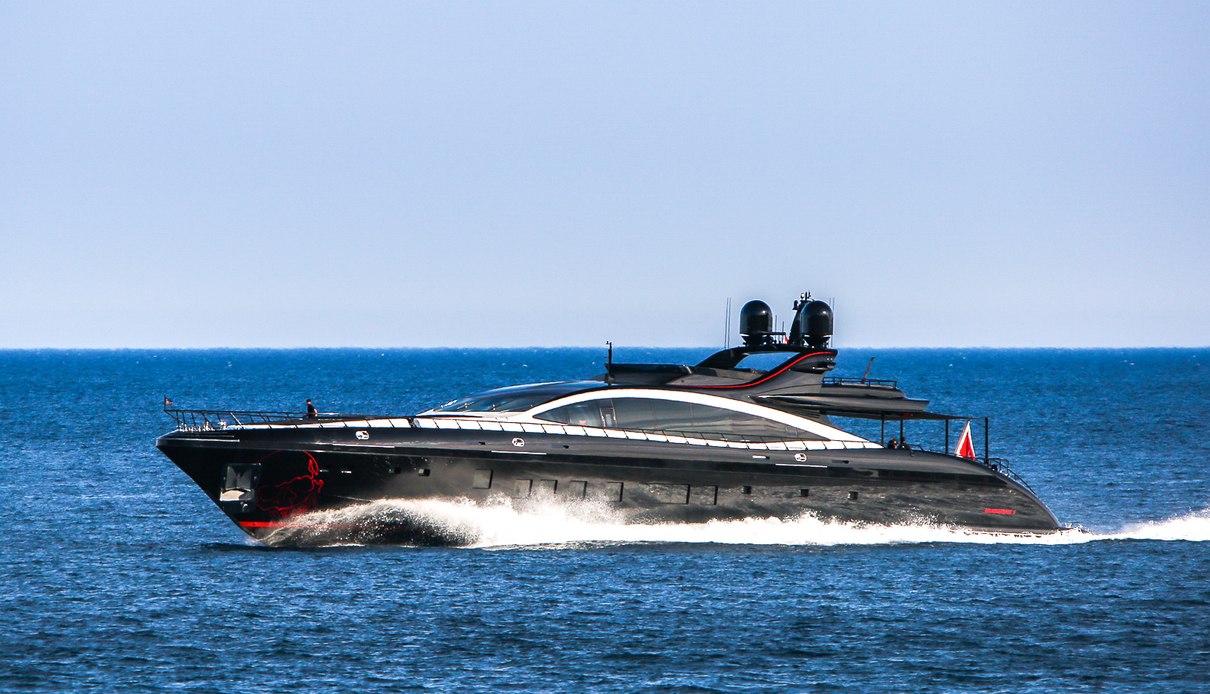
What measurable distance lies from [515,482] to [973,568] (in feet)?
30.7

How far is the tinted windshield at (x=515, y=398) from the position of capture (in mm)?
29797

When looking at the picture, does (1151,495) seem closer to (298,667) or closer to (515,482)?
(515,482)

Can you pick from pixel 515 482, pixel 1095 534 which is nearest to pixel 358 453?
pixel 515 482

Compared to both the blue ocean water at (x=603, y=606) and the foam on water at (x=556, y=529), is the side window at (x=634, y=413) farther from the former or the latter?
the blue ocean water at (x=603, y=606)

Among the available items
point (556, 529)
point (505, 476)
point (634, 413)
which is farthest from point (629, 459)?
point (505, 476)

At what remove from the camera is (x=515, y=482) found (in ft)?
94.1

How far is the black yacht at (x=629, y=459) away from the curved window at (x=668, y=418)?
28 millimetres

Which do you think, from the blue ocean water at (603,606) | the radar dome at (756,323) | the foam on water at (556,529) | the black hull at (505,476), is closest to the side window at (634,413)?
the black hull at (505,476)

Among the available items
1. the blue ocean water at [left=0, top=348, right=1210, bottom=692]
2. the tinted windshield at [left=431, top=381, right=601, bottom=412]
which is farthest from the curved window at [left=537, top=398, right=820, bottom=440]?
the blue ocean water at [left=0, top=348, right=1210, bottom=692]

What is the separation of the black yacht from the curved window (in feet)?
0.09

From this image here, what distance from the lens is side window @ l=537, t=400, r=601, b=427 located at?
2955 centimetres

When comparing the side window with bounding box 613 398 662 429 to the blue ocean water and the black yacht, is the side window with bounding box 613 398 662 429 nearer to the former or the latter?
the black yacht

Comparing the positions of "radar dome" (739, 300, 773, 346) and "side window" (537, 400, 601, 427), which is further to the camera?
"radar dome" (739, 300, 773, 346)

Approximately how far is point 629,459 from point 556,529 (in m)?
2.11
